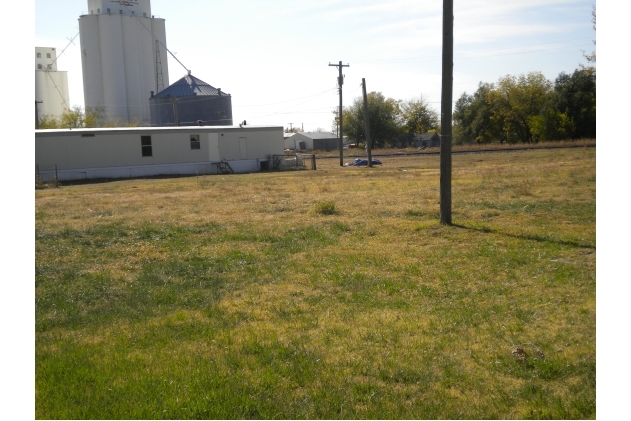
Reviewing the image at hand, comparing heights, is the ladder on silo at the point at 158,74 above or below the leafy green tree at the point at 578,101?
above

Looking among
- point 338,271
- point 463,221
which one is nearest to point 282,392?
point 338,271

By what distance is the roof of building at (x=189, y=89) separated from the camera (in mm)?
50281

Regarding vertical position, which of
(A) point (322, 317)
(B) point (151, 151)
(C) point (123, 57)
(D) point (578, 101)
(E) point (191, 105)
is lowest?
(A) point (322, 317)

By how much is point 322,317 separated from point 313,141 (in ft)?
236

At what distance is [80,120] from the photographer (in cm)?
5638

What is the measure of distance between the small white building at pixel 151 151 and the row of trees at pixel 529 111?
18345 millimetres

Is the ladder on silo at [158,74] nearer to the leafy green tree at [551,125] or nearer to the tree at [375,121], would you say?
the tree at [375,121]

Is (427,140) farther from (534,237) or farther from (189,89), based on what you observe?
(534,237)

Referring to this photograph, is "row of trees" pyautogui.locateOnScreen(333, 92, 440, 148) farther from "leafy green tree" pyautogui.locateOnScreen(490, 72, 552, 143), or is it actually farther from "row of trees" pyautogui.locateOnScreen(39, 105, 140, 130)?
"row of trees" pyautogui.locateOnScreen(39, 105, 140, 130)

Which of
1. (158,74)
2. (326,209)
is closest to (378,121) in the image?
(158,74)

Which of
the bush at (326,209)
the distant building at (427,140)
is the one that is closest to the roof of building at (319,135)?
the distant building at (427,140)

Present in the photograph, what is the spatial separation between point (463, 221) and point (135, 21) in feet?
152

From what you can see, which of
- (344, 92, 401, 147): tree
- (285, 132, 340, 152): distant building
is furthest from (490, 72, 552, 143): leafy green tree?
(285, 132, 340, 152): distant building
